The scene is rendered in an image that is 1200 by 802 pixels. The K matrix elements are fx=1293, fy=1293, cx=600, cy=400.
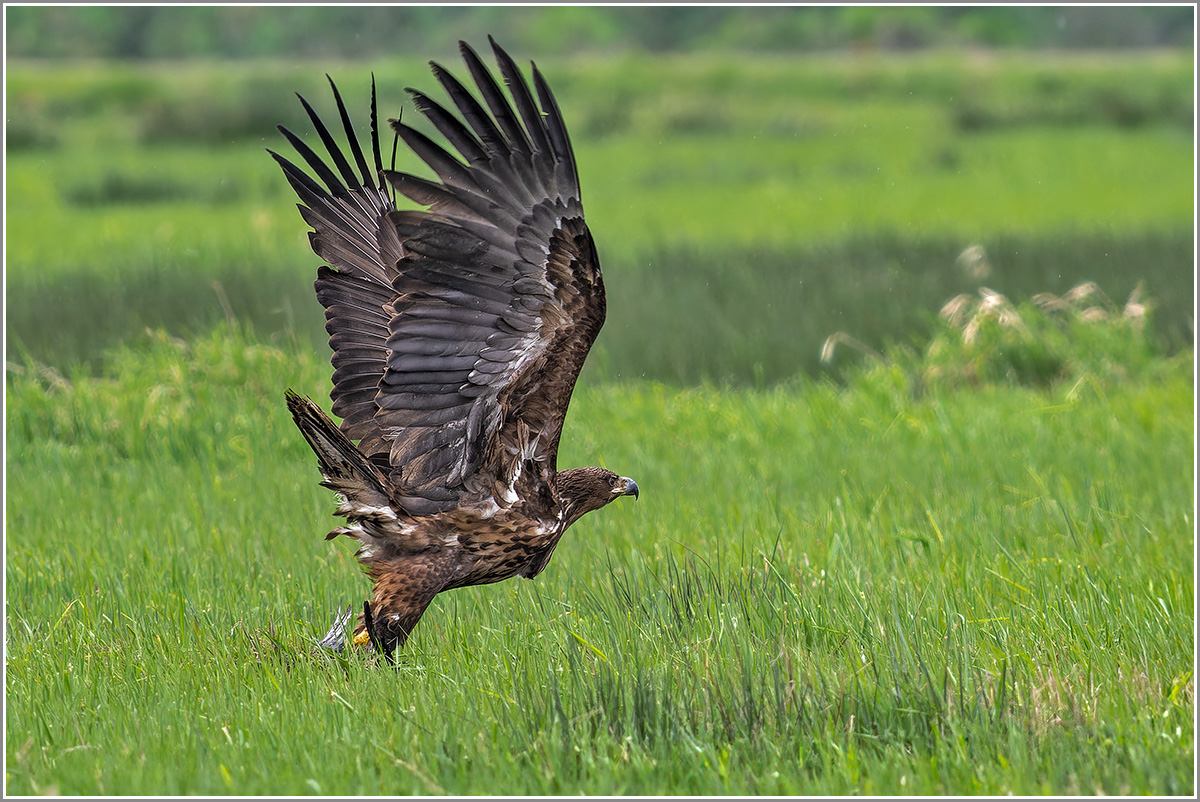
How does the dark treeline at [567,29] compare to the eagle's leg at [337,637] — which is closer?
the eagle's leg at [337,637]

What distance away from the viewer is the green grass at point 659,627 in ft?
10.0

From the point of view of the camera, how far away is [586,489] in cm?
416

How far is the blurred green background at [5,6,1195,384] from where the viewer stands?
952cm

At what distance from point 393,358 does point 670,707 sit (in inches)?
47.1

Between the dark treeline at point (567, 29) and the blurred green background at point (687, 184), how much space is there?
0.17m

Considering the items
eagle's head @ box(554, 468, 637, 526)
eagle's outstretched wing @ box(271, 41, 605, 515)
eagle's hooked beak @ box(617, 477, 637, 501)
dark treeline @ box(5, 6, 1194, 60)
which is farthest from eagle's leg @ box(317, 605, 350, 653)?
dark treeline @ box(5, 6, 1194, 60)

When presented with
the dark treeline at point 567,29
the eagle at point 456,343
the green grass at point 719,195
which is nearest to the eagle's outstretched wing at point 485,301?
the eagle at point 456,343

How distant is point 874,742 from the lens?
10.4 feet

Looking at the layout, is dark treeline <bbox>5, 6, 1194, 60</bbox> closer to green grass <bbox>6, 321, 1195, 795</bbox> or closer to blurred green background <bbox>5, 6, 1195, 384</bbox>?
blurred green background <bbox>5, 6, 1195, 384</bbox>

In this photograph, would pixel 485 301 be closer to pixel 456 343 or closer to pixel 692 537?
pixel 456 343

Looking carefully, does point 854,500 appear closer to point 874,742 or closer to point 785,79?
point 874,742

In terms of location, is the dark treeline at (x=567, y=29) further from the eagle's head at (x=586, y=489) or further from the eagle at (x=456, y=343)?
the eagle's head at (x=586, y=489)

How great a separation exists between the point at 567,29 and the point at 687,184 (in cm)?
2596

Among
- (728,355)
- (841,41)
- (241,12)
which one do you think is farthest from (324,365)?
(841,41)
